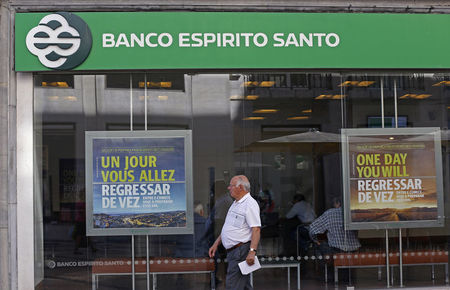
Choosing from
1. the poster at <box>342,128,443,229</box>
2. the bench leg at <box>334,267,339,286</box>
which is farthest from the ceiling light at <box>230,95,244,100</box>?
the bench leg at <box>334,267,339,286</box>

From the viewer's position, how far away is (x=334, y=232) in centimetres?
968

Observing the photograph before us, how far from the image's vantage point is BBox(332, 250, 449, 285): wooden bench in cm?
969

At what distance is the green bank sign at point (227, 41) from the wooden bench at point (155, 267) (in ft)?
9.43

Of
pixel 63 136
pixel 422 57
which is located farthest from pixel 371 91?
pixel 63 136

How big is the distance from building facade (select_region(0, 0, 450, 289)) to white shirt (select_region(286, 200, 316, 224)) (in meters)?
0.08

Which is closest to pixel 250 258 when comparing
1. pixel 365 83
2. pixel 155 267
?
pixel 155 267

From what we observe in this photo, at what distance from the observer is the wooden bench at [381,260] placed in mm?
9688

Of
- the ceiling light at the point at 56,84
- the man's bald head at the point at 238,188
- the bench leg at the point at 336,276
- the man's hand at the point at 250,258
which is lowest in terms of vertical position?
the bench leg at the point at 336,276

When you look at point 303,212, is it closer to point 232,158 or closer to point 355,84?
point 232,158

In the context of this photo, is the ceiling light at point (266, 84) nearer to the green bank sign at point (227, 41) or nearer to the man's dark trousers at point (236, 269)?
the green bank sign at point (227, 41)

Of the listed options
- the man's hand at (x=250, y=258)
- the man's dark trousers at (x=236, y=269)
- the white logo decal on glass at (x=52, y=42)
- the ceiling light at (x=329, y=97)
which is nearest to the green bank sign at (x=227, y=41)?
the white logo decal on glass at (x=52, y=42)

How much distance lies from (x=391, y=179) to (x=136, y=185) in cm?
387

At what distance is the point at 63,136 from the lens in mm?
9359

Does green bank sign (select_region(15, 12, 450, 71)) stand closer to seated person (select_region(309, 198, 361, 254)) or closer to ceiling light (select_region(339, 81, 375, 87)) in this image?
ceiling light (select_region(339, 81, 375, 87))
